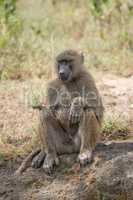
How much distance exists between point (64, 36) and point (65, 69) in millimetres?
4976

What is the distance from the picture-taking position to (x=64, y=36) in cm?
1173

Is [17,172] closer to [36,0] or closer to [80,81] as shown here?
[80,81]

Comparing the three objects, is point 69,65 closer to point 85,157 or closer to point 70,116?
point 70,116

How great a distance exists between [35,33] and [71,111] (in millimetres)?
5196

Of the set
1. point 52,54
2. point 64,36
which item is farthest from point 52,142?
point 64,36

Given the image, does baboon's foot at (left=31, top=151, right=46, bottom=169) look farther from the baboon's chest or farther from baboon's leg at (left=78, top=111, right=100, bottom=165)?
the baboon's chest

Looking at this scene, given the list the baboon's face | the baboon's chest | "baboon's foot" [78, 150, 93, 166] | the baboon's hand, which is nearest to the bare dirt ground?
"baboon's foot" [78, 150, 93, 166]

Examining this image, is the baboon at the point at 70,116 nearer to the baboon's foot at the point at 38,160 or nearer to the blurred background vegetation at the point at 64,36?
the baboon's foot at the point at 38,160

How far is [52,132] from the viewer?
6.66m

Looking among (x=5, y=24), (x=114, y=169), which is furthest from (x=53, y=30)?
(x=114, y=169)

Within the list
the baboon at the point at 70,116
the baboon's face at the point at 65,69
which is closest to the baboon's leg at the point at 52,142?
the baboon at the point at 70,116

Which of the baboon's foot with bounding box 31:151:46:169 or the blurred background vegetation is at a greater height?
the blurred background vegetation

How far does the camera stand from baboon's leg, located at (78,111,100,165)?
250 inches

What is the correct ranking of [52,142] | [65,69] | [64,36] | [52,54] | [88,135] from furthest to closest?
1. [64,36]
2. [52,54]
3. [65,69]
4. [52,142]
5. [88,135]
